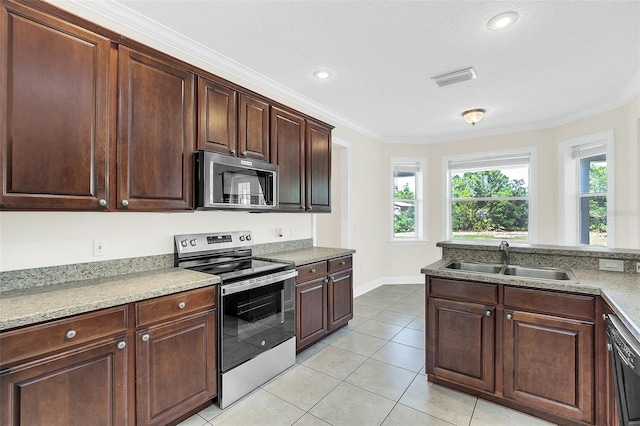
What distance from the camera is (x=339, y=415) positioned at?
80.4 inches

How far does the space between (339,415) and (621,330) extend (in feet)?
5.44

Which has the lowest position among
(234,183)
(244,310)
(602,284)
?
(244,310)

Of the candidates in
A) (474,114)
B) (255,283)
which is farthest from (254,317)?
(474,114)

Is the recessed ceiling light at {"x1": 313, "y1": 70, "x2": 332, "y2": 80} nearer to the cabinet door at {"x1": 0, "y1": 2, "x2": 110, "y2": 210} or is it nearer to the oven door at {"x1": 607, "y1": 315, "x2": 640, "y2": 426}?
the cabinet door at {"x1": 0, "y1": 2, "x2": 110, "y2": 210}

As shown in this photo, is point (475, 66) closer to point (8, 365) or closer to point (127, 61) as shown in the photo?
point (127, 61)

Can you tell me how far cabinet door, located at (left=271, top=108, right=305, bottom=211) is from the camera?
116 inches

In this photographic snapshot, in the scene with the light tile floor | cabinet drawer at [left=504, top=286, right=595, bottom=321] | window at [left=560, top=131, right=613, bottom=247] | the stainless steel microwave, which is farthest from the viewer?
window at [left=560, top=131, right=613, bottom=247]

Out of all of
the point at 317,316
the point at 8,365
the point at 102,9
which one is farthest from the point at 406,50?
the point at 8,365

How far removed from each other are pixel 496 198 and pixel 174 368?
533cm

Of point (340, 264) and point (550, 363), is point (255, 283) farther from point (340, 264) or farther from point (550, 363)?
point (550, 363)

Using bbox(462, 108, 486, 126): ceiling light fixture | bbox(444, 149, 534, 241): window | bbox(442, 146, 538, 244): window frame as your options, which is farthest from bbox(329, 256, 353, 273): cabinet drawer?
bbox(444, 149, 534, 241): window

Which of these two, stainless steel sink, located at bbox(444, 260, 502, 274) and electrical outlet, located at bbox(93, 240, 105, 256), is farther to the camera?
stainless steel sink, located at bbox(444, 260, 502, 274)

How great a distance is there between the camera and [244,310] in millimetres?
2230

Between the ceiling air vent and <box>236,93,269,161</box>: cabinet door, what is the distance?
1.86 m
